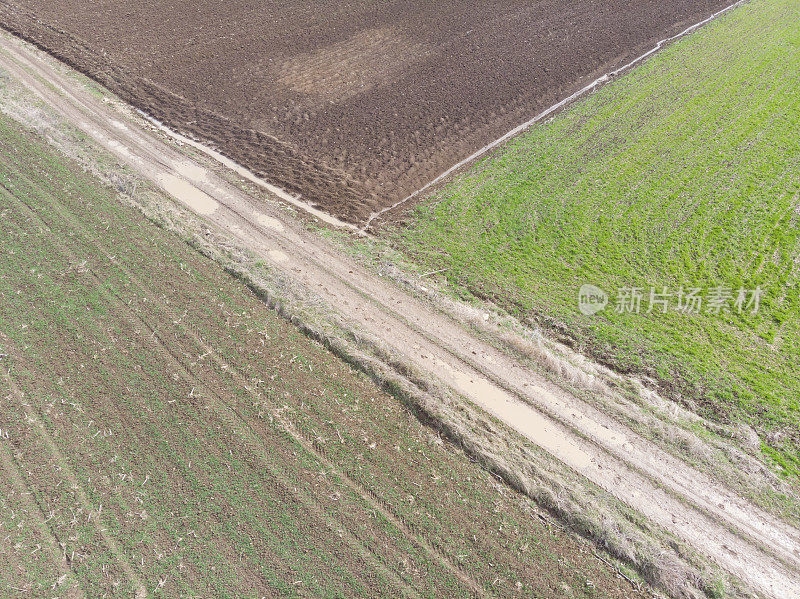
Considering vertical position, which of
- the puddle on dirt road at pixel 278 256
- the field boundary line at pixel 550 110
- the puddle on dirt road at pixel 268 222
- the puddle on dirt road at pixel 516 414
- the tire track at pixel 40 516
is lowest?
the tire track at pixel 40 516

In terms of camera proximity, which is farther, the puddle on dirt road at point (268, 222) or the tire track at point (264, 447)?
the puddle on dirt road at point (268, 222)

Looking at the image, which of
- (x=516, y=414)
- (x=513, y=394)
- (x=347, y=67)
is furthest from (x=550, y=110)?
(x=516, y=414)

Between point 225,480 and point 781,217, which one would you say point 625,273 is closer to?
point 781,217

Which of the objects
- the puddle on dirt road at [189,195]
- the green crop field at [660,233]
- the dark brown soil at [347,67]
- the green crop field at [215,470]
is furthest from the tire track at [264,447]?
the dark brown soil at [347,67]

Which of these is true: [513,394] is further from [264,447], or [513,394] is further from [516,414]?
[264,447]

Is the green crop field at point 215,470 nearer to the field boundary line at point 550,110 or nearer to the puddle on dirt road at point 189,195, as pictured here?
the puddle on dirt road at point 189,195
